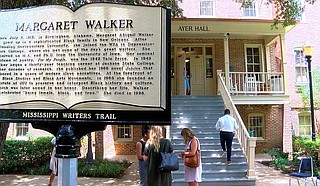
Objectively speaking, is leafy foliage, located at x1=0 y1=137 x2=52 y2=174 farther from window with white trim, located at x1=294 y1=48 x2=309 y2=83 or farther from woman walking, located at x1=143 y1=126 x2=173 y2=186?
window with white trim, located at x1=294 y1=48 x2=309 y2=83

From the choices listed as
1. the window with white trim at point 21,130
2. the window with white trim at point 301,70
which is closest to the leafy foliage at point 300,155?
the window with white trim at point 301,70

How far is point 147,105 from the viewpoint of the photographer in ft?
8.53

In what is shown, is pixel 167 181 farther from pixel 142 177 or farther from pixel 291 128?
pixel 291 128

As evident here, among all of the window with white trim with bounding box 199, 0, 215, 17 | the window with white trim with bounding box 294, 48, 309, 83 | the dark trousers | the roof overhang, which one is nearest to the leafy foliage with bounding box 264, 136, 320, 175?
the dark trousers

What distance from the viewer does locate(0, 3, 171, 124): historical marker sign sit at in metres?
2.61

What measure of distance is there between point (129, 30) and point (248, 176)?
23.8ft

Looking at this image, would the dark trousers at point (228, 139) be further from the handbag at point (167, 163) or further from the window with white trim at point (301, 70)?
the window with white trim at point (301, 70)

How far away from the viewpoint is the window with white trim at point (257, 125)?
53.2 feet

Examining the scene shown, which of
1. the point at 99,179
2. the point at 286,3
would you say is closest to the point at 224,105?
the point at 286,3

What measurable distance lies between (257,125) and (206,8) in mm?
7441

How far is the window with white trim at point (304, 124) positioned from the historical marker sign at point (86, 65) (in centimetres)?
1703

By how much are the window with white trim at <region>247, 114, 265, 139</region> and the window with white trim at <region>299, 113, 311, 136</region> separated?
9.50 ft

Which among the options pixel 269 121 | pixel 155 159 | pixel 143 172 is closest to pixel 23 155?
pixel 143 172

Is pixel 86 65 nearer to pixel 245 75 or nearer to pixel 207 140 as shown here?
pixel 207 140
